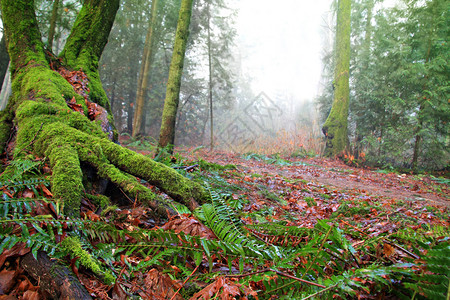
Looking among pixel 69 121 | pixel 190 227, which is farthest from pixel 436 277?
pixel 69 121

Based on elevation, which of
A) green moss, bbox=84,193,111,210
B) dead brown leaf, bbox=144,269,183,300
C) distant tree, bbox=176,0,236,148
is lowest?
dead brown leaf, bbox=144,269,183,300

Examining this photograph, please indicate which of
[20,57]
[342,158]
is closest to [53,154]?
[20,57]

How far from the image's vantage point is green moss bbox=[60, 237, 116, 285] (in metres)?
1.10

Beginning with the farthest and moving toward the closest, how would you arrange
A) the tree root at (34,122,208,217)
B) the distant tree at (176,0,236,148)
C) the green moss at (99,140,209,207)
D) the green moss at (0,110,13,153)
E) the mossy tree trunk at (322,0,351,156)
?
the distant tree at (176,0,236,148), the mossy tree trunk at (322,0,351,156), the green moss at (0,110,13,153), the green moss at (99,140,209,207), the tree root at (34,122,208,217)

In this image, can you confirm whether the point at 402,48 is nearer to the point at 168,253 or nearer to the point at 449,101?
the point at 449,101

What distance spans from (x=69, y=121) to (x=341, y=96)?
1019 centimetres

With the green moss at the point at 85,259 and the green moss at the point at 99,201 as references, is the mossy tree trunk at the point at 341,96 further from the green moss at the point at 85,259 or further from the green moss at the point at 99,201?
the green moss at the point at 85,259

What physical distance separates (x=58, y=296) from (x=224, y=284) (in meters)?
0.72

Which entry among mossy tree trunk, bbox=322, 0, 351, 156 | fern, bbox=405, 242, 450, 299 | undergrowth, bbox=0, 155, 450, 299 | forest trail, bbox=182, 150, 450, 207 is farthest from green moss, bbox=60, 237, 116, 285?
mossy tree trunk, bbox=322, 0, 351, 156

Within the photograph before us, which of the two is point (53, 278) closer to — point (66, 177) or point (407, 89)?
point (66, 177)

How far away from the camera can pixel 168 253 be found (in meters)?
1.20

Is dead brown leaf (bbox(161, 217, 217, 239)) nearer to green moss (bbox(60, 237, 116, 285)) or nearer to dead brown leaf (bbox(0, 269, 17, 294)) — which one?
green moss (bbox(60, 237, 116, 285))

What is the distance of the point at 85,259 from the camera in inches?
43.8

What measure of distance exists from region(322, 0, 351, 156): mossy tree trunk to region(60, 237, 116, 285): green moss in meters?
9.86
